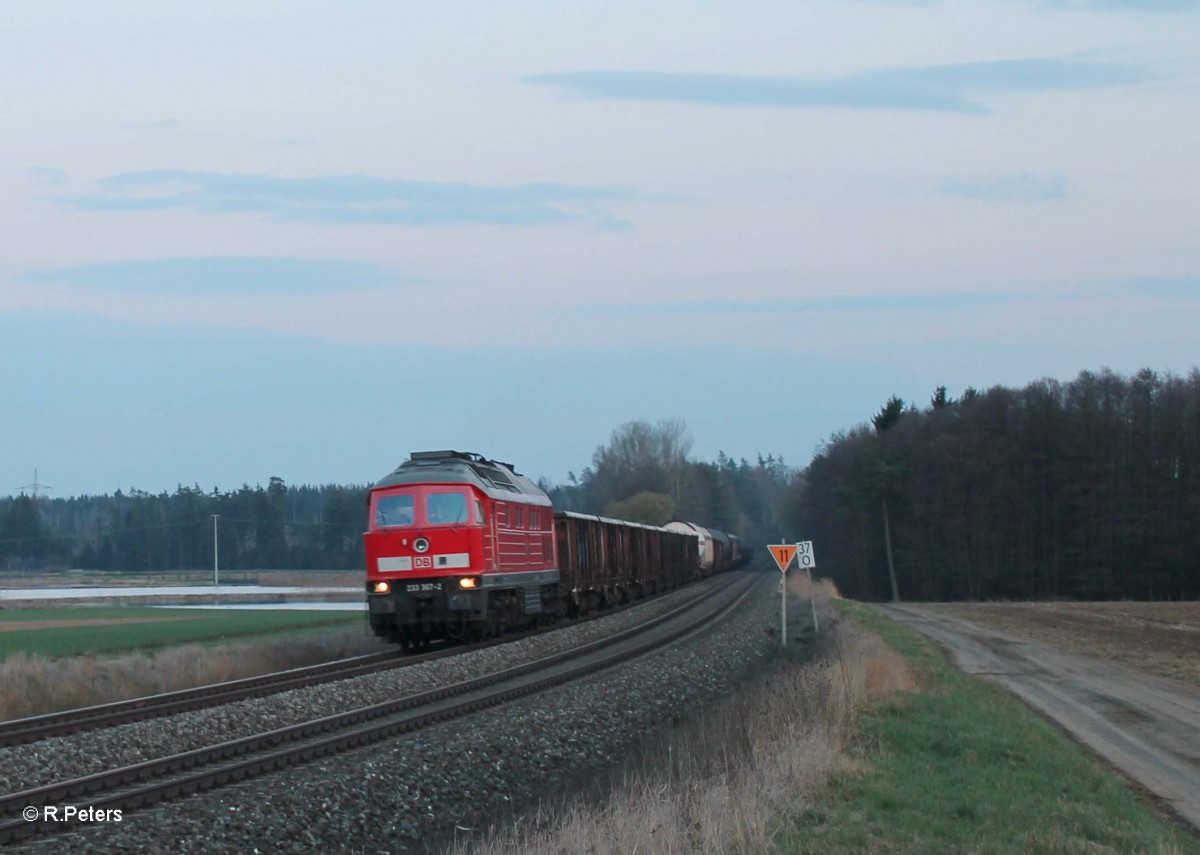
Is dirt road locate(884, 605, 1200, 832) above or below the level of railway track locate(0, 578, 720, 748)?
below

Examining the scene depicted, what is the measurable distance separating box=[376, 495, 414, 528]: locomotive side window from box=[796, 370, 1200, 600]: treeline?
54549 millimetres

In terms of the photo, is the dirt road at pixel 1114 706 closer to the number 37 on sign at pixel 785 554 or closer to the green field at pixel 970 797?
the green field at pixel 970 797

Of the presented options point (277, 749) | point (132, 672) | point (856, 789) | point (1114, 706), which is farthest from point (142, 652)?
point (856, 789)

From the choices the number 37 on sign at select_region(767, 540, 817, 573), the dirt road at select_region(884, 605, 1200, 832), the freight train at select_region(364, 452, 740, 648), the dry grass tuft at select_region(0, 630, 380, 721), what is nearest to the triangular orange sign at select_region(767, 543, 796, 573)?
the number 37 on sign at select_region(767, 540, 817, 573)

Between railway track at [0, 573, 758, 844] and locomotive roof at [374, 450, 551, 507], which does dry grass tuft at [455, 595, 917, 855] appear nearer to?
railway track at [0, 573, 758, 844]

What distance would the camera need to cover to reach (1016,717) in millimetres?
17125

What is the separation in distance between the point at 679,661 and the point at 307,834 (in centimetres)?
1457

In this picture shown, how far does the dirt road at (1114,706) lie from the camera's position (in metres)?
13.9

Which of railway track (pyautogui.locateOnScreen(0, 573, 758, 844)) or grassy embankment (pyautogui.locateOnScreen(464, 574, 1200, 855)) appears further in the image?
railway track (pyautogui.locateOnScreen(0, 573, 758, 844))

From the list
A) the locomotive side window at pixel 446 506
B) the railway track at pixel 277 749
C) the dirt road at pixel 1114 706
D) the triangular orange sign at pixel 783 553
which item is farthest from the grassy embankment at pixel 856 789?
the triangular orange sign at pixel 783 553

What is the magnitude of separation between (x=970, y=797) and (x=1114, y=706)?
10.5m

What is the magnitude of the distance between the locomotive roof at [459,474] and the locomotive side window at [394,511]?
1.04 feet

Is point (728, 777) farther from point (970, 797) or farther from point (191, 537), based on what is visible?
point (191, 537)

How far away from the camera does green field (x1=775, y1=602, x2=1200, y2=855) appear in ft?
29.7
